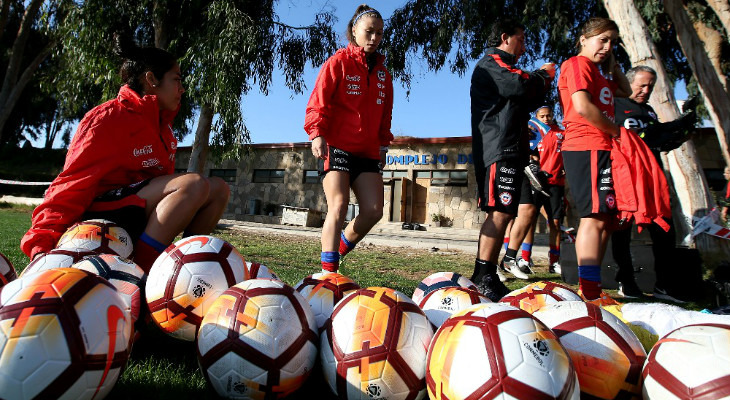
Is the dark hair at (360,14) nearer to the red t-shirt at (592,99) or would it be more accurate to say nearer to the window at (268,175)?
the red t-shirt at (592,99)

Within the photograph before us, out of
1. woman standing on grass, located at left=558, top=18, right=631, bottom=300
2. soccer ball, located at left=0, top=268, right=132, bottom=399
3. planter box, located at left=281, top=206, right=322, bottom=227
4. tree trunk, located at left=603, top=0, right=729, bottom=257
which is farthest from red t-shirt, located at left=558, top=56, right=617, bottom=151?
planter box, located at left=281, top=206, right=322, bottom=227

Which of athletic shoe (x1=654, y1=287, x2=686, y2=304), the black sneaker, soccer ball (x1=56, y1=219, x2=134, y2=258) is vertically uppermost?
soccer ball (x1=56, y1=219, x2=134, y2=258)

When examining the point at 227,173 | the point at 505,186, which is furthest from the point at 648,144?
the point at 227,173

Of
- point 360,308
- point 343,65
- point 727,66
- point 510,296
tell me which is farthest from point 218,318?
point 727,66

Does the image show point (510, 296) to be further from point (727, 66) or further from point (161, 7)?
point (727, 66)

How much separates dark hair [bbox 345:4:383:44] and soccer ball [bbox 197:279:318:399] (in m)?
2.76

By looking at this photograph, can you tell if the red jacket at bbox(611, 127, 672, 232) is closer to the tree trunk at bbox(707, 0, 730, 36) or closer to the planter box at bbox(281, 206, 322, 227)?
the tree trunk at bbox(707, 0, 730, 36)

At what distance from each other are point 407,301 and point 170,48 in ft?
41.5

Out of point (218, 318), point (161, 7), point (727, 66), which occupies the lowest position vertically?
point (218, 318)

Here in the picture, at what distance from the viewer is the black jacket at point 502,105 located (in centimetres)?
329

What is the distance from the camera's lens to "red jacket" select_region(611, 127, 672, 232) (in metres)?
Result: 3.06

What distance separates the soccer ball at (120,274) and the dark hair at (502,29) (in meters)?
3.05

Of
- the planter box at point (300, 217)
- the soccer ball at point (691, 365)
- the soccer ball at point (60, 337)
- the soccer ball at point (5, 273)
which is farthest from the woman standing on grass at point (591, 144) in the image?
the planter box at point (300, 217)

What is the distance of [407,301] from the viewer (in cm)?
176
